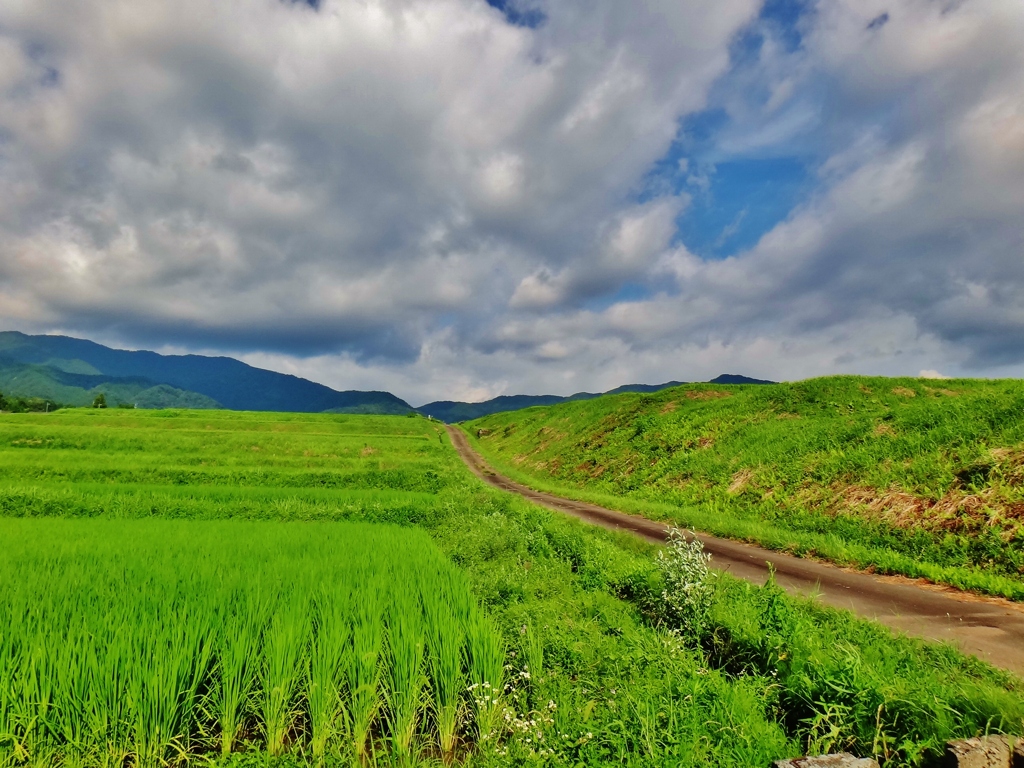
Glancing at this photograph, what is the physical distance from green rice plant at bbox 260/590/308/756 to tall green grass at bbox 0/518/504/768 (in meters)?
0.02

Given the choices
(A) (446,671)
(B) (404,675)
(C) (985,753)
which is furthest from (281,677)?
(C) (985,753)

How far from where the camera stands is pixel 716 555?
13.5 meters

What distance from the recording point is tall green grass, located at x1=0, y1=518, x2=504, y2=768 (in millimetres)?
4594

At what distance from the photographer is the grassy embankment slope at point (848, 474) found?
39.9 feet

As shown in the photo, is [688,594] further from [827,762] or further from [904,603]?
[904,603]

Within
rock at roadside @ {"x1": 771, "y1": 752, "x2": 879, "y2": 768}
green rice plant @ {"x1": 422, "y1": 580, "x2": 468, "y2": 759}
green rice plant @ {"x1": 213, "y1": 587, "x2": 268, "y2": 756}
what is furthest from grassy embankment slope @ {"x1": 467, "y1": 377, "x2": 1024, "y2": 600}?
green rice plant @ {"x1": 213, "y1": 587, "x2": 268, "y2": 756}

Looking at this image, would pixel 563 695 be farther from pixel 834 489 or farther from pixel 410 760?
pixel 834 489

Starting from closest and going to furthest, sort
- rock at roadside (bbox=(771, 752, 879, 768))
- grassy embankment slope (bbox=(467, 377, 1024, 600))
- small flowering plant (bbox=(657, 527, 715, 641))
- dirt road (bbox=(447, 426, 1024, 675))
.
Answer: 1. rock at roadside (bbox=(771, 752, 879, 768))
2. dirt road (bbox=(447, 426, 1024, 675))
3. small flowering plant (bbox=(657, 527, 715, 641))
4. grassy embankment slope (bbox=(467, 377, 1024, 600))

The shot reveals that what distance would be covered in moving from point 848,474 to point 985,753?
17.1 meters

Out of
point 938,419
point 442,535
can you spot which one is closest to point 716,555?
point 442,535

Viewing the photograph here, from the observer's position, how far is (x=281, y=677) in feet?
16.9

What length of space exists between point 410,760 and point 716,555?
37.5 ft

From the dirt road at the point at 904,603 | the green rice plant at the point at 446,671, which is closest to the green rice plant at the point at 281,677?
the green rice plant at the point at 446,671

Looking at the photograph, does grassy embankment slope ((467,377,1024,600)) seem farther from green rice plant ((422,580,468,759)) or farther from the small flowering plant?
green rice plant ((422,580,468,759))
